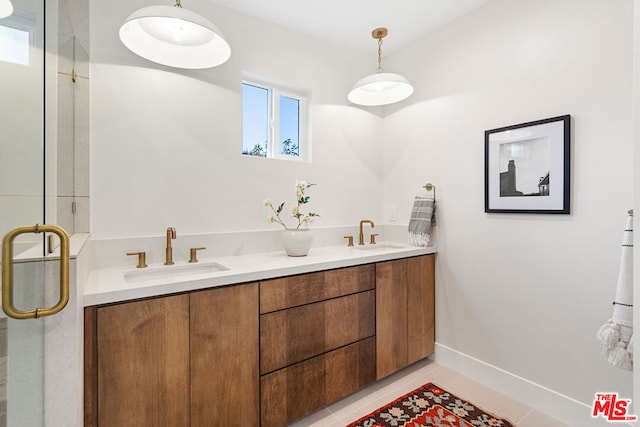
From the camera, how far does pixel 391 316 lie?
2.09m

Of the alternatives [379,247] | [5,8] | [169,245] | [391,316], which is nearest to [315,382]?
[391,316]

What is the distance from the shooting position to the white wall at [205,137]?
1684mm

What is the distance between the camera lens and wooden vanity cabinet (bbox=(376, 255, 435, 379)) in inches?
80.1

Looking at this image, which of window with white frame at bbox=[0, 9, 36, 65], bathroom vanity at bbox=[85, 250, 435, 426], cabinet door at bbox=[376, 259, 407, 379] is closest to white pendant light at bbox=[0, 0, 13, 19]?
window with white frame at bbox=[0, 9, 36, 65]

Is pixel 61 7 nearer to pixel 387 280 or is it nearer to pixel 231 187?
pixel 231 187

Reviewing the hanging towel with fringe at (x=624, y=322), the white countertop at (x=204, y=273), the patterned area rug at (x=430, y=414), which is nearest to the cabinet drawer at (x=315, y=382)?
the patterned area rug at (x=430, y=414)

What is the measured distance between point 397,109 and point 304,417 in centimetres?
248

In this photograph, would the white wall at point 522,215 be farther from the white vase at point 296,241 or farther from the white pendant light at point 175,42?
the white pendant light at point 175,42

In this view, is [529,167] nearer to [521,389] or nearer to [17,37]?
[521,389]

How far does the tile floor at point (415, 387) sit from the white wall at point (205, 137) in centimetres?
125

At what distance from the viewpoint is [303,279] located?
1688mm

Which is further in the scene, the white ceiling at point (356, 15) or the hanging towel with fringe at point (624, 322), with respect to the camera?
the white ceiling at point (356, 15)

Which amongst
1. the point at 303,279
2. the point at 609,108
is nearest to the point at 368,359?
the point at 303,279

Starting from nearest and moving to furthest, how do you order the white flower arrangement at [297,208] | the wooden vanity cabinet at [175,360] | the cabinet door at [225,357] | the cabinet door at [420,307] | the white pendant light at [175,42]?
the wooden vanity cabinet at [175,360], the cabinet door at [225,357], the white pendant light at [175,42], the white flower arrangement at [297,208], the cabinet door at [420,307]
